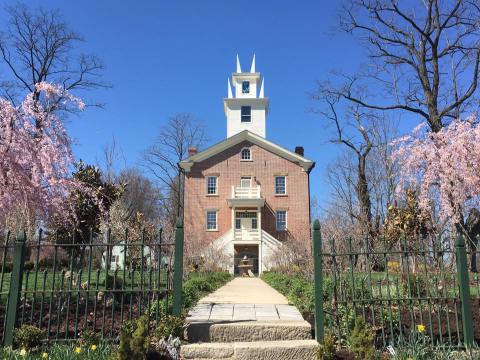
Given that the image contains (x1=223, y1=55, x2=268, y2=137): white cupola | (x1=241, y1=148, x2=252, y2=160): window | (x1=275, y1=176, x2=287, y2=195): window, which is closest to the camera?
(x1=275, y1=176, x2=287, y2=195): window

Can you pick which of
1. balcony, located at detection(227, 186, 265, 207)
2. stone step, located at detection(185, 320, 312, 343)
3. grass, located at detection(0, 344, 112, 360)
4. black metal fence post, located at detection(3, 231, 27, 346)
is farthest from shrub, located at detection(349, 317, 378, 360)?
balcony, located at detection(227, 186, 265, 207)

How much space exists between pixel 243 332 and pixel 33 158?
224 inches

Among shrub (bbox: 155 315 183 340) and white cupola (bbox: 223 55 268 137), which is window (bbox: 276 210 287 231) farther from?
shrub (bbox: 155 315 183 340)

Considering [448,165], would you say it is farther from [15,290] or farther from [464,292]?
[15,290]

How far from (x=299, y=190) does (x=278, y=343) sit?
30.9 metres

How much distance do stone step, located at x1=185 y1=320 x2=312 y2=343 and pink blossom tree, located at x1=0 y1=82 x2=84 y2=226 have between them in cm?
494

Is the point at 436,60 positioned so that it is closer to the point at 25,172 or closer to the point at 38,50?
the point at 25,172

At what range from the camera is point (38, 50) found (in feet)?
81.9

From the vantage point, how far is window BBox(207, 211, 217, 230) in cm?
3622

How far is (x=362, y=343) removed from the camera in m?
5.08

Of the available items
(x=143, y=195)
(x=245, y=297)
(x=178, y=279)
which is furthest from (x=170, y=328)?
(x=143, y=195)

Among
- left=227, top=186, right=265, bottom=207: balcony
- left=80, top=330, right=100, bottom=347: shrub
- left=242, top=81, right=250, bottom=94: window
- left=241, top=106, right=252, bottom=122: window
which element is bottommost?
left=80, top=330, right=100, bottom=347: shrub

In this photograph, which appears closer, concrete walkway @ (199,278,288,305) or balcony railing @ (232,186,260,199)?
concrete walkway @ (199,278,288,305)

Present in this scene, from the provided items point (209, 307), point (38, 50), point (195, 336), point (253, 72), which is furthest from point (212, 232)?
point (195, 336)
